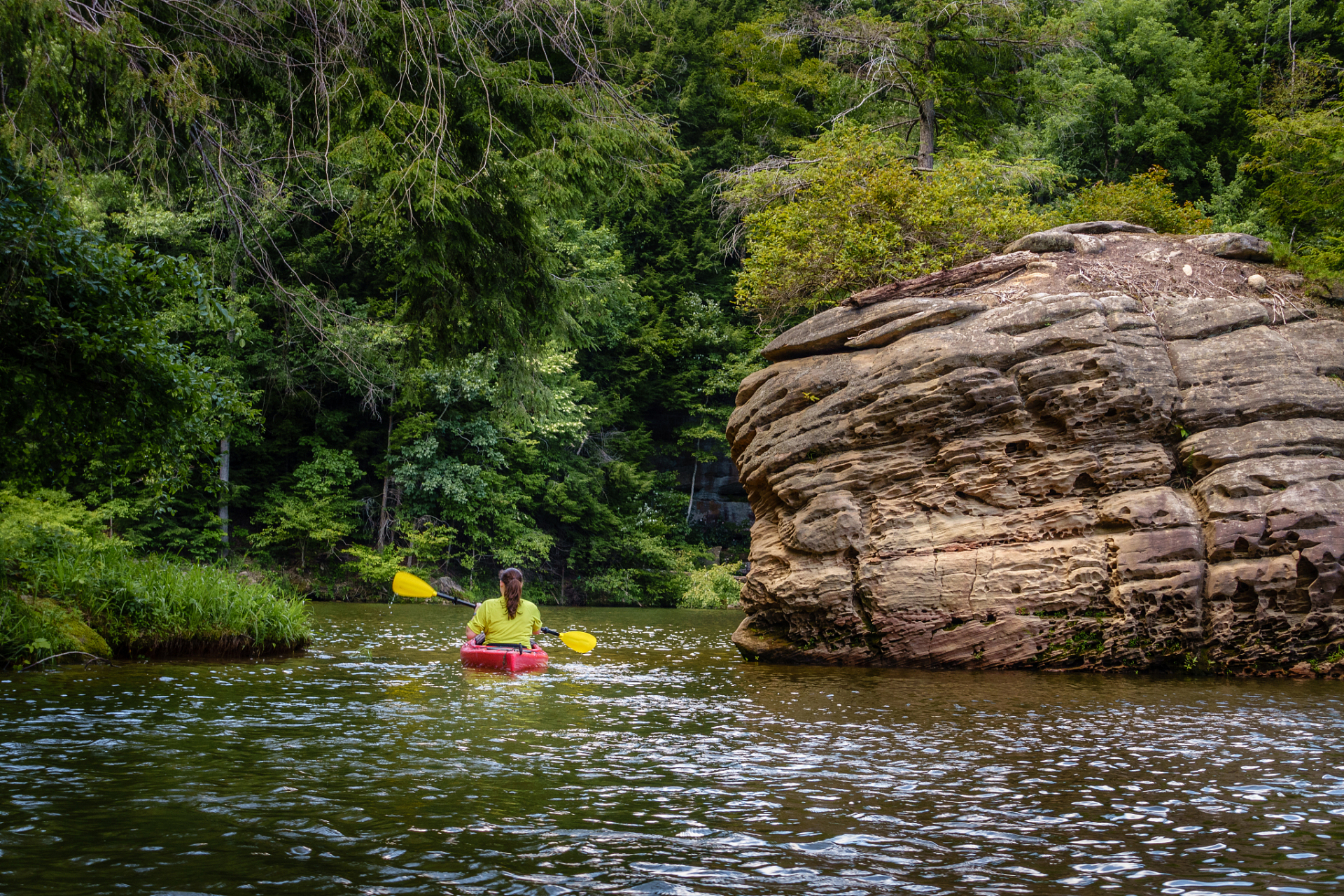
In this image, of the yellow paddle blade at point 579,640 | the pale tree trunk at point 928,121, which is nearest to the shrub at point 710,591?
the pale tree trunk at point 928,121

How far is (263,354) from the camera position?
28.0m

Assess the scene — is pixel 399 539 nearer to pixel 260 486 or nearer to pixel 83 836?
pixel 260 486

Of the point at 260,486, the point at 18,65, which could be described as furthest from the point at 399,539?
the point at 18,65

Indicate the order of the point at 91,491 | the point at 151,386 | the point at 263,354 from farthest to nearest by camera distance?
the point at 263,354
the point at 91,491
the point at 151,386

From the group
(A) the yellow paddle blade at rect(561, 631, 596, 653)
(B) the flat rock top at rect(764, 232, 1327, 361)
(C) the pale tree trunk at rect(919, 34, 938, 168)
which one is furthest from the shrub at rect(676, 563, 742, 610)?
(A) the yellow paddle blade at rect(561, 631, 596, 653)

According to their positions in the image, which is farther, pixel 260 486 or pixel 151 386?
pixel 260 486

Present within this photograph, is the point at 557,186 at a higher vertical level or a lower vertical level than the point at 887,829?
higher

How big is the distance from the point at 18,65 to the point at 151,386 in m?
3.20

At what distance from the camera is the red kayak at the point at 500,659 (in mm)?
11883

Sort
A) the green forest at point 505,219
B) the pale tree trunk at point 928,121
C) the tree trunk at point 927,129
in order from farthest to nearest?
the tree trunk at point 927,129, the pale tree trunk at point 928,121, the green forest at point 505,219

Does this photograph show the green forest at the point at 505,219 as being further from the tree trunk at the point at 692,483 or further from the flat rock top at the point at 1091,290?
the flat rock top at the point at 1091,290

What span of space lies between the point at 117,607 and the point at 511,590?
4293 millimetres

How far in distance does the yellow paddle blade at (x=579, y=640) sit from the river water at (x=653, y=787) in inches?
84.1

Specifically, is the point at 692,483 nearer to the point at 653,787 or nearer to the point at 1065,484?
the point at 1065,484
